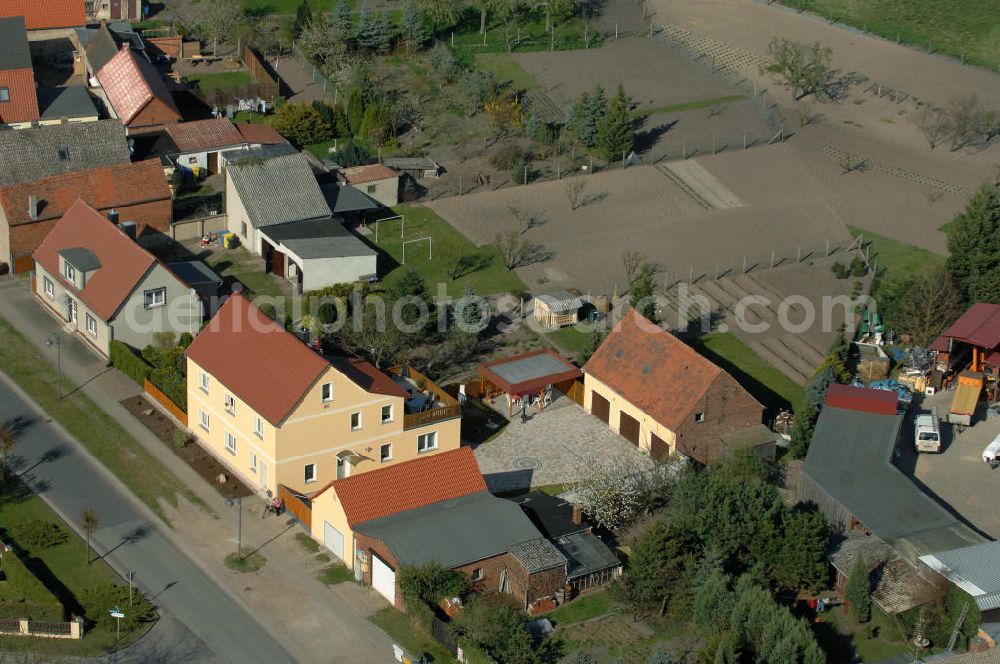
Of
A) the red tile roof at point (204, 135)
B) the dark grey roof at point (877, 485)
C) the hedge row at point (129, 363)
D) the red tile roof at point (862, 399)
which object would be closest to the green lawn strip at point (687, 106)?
the red tile roof at point (204, 135)

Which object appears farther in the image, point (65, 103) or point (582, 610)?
point (65, 103)

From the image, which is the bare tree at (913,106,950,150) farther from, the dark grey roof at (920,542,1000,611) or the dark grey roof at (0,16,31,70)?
the dark grey roof at (0,16,31,70)

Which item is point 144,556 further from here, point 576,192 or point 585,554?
point 576,192

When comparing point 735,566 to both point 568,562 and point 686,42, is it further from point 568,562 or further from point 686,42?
point 686,42

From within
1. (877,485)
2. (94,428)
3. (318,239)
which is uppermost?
(318,239)

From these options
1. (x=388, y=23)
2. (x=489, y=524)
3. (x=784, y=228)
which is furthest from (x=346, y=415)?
(x=388, y=23)

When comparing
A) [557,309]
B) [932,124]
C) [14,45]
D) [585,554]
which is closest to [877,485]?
[585,554]
